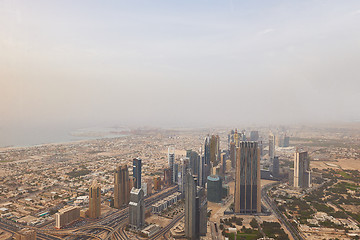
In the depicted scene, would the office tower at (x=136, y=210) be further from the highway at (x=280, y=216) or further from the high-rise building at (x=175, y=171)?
the high-rise building at (x=175, y=171)

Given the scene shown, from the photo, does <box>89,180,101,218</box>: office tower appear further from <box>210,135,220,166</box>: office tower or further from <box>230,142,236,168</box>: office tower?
<box>230,142,236,168</box>: office tower

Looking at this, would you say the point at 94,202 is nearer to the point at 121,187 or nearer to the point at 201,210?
the point at 121,187

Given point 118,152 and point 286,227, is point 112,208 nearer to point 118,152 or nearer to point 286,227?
point 286,227

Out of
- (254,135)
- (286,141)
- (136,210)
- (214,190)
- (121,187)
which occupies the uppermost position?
(254,135)

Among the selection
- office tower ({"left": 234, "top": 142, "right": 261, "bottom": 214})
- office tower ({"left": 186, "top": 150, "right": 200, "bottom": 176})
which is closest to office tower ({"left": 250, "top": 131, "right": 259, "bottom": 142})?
office tower ({"left": 186, "top": 150, "right": 200, "bottom": 176})

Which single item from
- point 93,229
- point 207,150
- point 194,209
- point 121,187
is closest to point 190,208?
point 194,209

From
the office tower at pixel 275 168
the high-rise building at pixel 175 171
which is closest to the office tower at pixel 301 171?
the office tower at pixel 275 168
